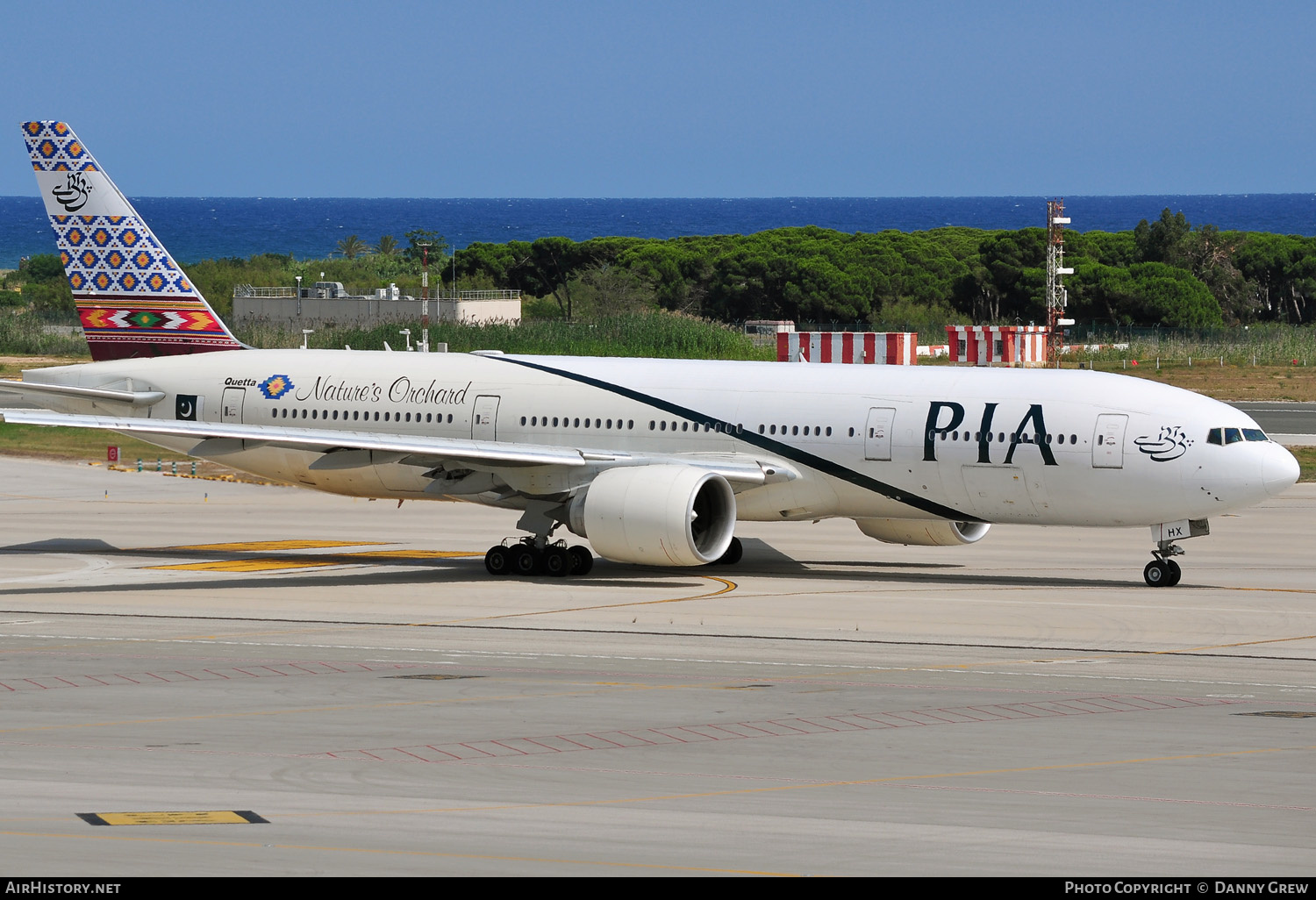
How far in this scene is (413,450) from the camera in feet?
108

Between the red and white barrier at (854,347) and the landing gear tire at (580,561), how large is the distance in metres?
41.3

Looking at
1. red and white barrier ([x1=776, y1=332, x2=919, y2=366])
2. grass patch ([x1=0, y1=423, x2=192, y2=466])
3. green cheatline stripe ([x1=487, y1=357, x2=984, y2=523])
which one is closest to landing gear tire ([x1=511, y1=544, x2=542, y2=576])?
green cheatline stripe ([x1=487, y1=357, x2=984, y2=523])

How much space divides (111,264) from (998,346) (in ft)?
163

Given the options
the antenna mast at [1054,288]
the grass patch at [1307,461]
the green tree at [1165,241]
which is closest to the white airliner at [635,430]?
the grass patch at [1307,461]

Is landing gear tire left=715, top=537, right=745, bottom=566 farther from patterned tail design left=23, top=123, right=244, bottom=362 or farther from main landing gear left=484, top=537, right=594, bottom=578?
patterned tail design left=23, top=123, right=244, bottom=362

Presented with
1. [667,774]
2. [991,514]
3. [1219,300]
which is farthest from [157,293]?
[1219,300]

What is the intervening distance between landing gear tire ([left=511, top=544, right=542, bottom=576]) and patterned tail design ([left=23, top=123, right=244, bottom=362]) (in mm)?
9717

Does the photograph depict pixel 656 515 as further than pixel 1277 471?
Yes

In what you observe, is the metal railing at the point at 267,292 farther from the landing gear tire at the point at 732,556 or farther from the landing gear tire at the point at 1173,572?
the landing gear tire at the point at 1173,572

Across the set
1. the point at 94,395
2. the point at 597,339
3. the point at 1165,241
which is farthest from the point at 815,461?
the point at 1165,241

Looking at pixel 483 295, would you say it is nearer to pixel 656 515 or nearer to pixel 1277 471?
pixel 656 515

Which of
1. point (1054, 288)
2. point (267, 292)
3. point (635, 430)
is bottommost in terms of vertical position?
point (635, 430)

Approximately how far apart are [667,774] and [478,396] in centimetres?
1960

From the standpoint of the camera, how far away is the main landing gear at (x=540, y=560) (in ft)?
111
